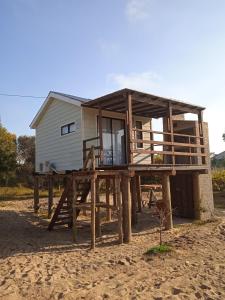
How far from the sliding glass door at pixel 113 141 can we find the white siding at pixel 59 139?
1.32 m

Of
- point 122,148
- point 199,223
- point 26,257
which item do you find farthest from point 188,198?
point 26,257

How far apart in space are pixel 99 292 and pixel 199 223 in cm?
1035

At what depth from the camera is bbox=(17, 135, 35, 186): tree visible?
37.0m

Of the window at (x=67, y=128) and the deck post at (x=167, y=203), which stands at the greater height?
the window at (x=67, y=128)

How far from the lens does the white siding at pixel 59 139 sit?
16.5m

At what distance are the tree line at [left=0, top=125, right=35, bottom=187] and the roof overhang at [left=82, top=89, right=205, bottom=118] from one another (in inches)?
517

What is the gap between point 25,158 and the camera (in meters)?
43.4

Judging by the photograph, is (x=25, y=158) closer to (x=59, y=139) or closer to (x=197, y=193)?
(x=59, y=139)

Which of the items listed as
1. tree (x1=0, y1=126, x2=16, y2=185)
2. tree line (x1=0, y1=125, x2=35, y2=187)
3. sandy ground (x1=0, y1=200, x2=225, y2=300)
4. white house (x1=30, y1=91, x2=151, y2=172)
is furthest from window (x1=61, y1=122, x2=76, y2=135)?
tree (x1=0, y1=126, x2=16, y2=185)

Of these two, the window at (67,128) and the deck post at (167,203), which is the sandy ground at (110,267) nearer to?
the deck post at (167,203)

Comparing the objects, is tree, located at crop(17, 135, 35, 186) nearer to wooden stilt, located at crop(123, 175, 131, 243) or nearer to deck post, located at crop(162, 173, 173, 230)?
deck post, located at crop(162, 173, 173, 230)

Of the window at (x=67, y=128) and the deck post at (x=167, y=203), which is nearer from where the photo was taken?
the deck post at (x=167, y=203)

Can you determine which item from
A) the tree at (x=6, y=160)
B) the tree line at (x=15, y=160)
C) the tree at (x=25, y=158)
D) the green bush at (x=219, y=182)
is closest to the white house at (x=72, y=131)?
the tree line at (x=15, y=160)

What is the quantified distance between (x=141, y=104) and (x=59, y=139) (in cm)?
509
